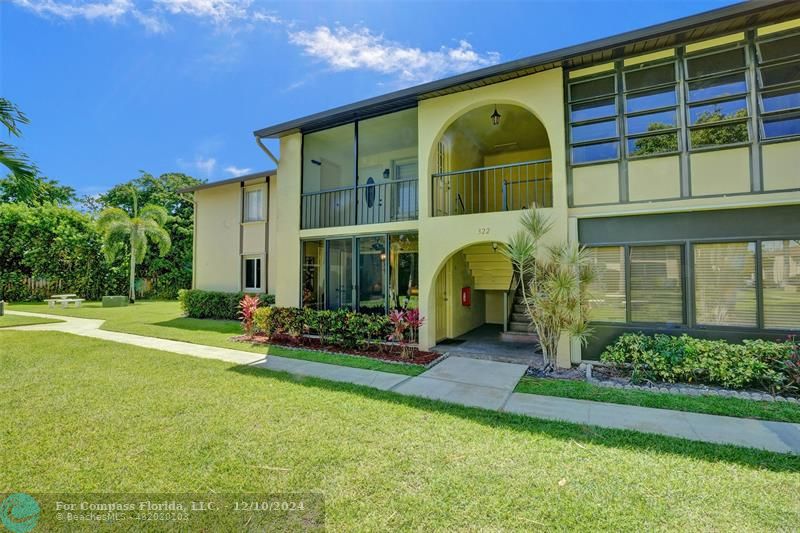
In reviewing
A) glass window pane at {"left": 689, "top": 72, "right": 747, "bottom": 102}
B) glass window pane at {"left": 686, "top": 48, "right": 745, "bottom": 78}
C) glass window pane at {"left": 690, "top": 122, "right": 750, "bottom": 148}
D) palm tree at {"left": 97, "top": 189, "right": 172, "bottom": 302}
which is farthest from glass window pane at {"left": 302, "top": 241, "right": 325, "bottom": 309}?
palm tree at {"left": 97, "top": 189, "right": 172, "bottom": 302}

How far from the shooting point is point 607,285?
299 inches

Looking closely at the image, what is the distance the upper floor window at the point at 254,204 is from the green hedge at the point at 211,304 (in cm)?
367

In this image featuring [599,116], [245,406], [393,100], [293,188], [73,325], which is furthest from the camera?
[73,325]

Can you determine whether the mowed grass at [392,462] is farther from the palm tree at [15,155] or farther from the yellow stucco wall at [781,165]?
the yellow stucco wall at [781,165]

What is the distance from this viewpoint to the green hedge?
15.5 m

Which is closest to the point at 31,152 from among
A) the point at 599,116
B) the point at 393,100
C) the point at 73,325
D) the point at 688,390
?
the point at 393,100

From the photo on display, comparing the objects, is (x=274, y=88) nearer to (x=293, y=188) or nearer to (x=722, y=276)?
(x=293, y=188)

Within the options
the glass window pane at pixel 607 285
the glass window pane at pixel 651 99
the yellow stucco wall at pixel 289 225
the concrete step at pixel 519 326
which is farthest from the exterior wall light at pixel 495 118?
the concrete step at pixel 519 326

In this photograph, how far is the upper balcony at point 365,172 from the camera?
10953 mm

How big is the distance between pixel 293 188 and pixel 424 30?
675cm

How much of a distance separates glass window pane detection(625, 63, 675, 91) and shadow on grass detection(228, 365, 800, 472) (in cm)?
715

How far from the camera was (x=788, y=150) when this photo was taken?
21.0ft

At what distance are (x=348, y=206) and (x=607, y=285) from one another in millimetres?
7968

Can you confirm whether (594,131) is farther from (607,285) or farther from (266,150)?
(266,150)
